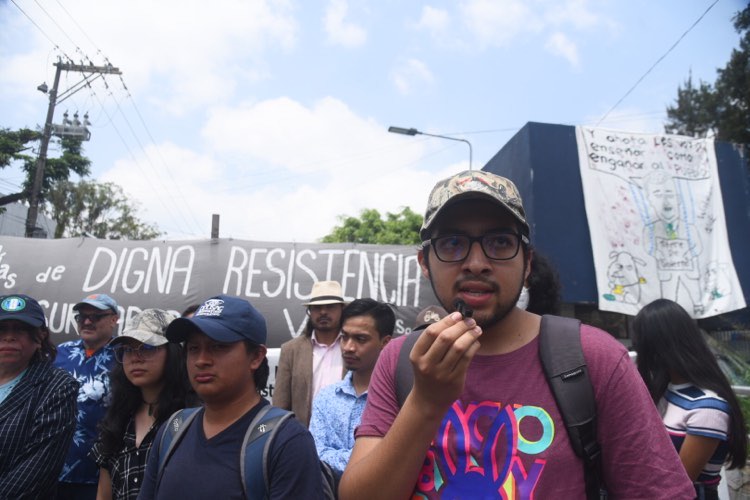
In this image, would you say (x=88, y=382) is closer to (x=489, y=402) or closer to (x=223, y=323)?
(x=223, y=323)

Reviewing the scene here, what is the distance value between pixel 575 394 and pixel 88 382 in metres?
2.97

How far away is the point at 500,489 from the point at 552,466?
0.37ft

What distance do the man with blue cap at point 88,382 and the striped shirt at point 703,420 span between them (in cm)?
288

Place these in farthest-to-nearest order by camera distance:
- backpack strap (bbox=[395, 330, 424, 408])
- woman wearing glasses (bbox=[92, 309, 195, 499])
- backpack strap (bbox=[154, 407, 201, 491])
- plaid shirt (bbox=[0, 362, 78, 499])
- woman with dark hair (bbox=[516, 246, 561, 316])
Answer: woman with dark hair (bbox=[516, 246, 561, 316])
woman wearing glasses (bbox=[92, 309, 195, 499])
plaid shirt (bbox=[0, 362, 78, 499])
backpack strap (bbox=[154, 407, 201, 491])
backpack strap (bbox=[395, 330, 424, 408])

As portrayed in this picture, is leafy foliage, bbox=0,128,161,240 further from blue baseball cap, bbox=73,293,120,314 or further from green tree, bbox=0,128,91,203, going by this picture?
blue baseball cap, bbox=73,293,120,314

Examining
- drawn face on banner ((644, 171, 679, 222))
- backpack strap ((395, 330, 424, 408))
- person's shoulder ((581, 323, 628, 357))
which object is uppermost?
drawn face on banner ((644, 171, 679, 222))

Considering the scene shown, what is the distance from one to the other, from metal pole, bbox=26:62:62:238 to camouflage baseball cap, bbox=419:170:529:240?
15958mm

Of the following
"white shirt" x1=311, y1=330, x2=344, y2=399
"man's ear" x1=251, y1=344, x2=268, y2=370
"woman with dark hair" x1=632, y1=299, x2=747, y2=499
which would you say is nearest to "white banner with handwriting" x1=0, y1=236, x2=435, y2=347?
"white shirt" x1=311, y1=330, x2=344, y2=399

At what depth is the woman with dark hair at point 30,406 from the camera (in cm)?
228

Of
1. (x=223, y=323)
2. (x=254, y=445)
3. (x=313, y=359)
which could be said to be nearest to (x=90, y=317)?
(x=313, y=359)

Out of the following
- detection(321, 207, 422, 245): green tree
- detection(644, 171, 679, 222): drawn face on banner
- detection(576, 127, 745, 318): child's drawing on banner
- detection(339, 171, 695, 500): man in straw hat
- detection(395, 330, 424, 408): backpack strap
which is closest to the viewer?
detection(339, 171, 695, 500): man in straw hat

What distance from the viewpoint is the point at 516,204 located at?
3.89 feet

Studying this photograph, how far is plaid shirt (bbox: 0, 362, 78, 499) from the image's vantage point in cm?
225

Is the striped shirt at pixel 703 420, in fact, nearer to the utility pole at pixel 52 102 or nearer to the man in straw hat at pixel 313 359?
the man in straw hat at pixel 313 359
